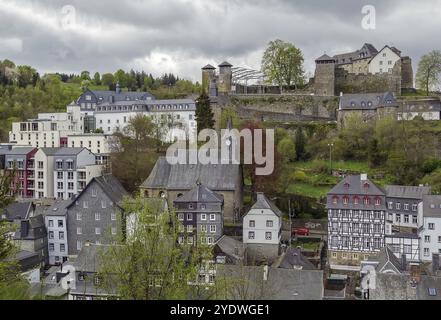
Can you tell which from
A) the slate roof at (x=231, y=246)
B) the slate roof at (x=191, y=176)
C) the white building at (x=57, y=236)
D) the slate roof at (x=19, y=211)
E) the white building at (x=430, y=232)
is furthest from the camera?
the slate roof at (x=191, y=176)

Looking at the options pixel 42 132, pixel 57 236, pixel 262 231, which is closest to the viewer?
pixel 262 231

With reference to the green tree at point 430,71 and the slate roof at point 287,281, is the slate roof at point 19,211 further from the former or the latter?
the green tree at point 430,71

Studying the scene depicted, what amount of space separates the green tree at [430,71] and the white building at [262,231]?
3507cm

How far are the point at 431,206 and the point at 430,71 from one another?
32.5 meters

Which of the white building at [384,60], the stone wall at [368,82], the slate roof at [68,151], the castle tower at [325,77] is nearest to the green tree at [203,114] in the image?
the slate roof at [68,151]

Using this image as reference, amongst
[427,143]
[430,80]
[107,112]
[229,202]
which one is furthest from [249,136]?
[430,80]

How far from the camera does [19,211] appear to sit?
116 feet

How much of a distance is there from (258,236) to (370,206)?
7.07 metres

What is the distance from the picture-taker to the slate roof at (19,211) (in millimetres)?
34625

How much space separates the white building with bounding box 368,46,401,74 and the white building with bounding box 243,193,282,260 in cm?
Answer: 3242

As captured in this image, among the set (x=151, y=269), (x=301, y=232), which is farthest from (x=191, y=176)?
(x=151, y=269)

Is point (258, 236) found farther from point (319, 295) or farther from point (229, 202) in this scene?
point (319, 295)

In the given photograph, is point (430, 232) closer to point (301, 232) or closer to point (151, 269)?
point (301, 232)

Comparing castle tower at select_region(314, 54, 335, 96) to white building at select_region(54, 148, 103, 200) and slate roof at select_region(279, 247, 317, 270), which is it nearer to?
white building at select_region(54, 148, 103, 200)
